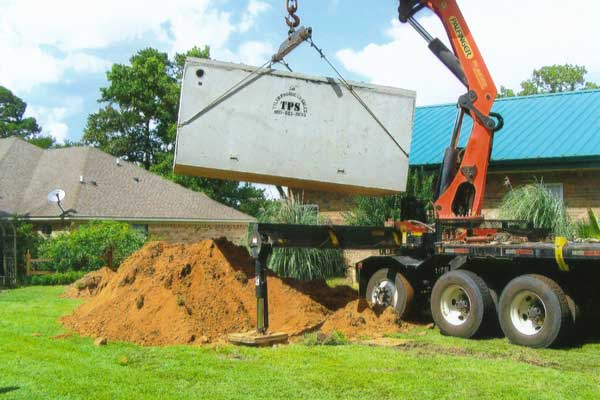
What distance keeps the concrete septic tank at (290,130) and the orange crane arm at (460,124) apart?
102 centimetres

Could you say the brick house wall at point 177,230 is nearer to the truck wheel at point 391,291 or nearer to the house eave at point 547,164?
the house eave at point 547,164

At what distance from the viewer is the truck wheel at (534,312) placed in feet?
31.2

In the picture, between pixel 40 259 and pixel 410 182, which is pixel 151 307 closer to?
pixel 410 182

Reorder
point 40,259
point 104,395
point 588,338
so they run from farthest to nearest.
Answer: point 40,259
point 588,338
point 104,395

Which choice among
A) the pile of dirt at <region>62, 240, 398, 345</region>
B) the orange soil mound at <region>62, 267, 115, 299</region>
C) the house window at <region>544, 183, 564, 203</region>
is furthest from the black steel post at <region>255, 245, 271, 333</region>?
the house window at <region>544, 183, 564, 203</region>

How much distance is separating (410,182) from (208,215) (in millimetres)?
15607

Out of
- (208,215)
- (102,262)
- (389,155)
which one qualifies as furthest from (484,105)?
(208,215)

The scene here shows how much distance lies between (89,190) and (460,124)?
2085 centimetres

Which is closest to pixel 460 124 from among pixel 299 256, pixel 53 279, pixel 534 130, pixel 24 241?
pixel 299 256

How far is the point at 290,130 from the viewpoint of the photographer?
38.0ft

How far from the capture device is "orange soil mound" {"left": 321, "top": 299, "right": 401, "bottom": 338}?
11164 millimetres

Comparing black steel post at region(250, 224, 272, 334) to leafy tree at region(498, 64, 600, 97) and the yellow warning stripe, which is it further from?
leafy tree at region(498, 64, 600, 97)

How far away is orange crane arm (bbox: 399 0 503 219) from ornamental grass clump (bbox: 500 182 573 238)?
431cm

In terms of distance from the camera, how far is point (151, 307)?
11.3 metres
